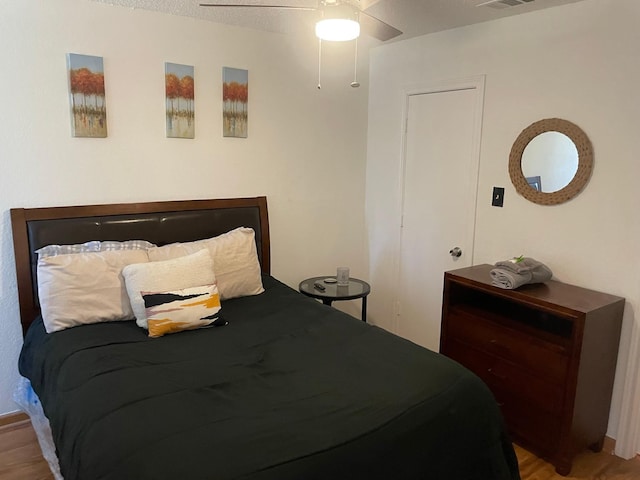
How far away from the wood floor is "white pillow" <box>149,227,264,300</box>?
1.19 meters

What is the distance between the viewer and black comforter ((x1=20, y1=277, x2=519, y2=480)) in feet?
4.82

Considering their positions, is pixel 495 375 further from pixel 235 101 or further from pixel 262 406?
pixel 235 101

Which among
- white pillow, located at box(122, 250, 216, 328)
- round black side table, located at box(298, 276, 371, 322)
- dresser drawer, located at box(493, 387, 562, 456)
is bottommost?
dresser drawer, located at box(493, 387, 562, 456)

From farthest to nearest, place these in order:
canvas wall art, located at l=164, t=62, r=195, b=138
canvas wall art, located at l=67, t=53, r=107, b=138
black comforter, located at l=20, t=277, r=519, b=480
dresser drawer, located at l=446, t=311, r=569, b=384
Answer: canvas wall art, located at l=164, t=62, r=195, b=138 < canvas wall art, located at l=67, t=53, r=107, b=138 < dresser drawer, located at l=446, t=311, r=569, b=384 < black comforter, located at l=20, t=277, r=519, b=480

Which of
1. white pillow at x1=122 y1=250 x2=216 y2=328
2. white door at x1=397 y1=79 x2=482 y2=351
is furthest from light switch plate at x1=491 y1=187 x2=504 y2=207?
white pillow at x1=122 y1=250 x2=216 y2=328

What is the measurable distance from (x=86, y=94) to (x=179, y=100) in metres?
0.54

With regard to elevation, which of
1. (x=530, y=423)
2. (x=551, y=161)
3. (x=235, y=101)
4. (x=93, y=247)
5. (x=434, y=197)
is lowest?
(x=530, y=423)

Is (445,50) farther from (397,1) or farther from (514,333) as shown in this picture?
(514,333)

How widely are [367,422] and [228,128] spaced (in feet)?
7.46

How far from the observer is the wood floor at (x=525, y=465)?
2.42 metres

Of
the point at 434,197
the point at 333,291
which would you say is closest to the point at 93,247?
the point at 333,291

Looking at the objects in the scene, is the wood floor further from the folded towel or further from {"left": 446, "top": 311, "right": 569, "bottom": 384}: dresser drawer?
the folded towel

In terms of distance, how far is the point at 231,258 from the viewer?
2.92 metres

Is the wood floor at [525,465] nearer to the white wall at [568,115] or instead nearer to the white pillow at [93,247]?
the white wall at [568,115]
